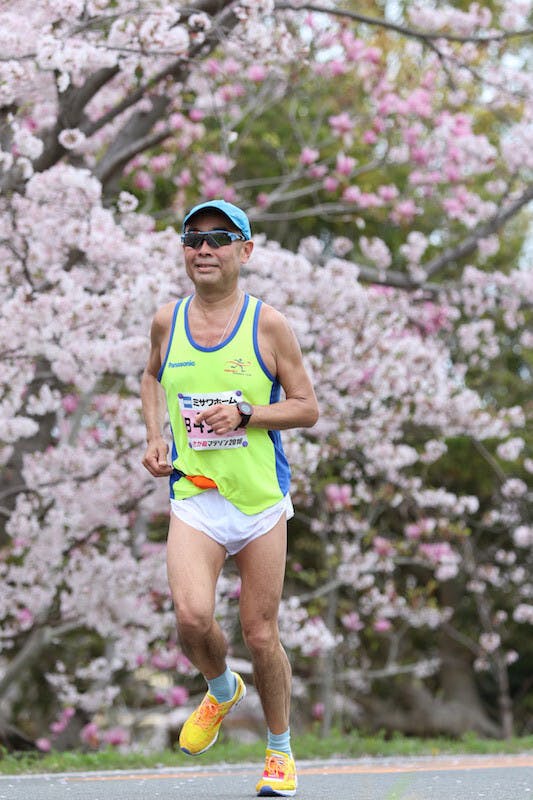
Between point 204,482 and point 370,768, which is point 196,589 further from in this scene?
point 370,768

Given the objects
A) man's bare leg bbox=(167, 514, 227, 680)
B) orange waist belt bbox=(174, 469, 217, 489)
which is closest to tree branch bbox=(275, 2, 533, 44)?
orange waist belt bbox=(174, 469, 217, 489)

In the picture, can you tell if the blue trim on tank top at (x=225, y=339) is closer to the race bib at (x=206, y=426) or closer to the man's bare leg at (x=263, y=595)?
the race bib at (x=206, y=426)

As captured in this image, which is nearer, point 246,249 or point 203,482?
point 203,482

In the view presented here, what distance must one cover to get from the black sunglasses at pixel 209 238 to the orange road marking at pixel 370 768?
260 centimetres

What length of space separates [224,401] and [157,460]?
12.9 inches

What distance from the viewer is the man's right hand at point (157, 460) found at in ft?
15.4

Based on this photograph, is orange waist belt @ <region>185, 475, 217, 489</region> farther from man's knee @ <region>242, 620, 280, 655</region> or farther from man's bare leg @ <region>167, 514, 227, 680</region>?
man's knee @ <region>242, 620, 280, 655</region>

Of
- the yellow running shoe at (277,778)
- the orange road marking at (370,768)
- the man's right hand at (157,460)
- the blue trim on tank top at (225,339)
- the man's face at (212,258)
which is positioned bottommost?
the orange road marking at (370,768)

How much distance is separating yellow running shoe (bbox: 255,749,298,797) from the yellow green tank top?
92cm

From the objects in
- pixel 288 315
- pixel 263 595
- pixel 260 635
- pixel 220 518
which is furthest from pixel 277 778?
pixel 288 315

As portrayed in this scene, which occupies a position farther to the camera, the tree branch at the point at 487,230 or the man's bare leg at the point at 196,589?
the tree branch at the point at 487,230

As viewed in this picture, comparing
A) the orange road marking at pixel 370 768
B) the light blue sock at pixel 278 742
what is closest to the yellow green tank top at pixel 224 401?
the light blue sock at pixel 278 742

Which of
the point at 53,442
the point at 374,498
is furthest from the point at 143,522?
the point at 374,498

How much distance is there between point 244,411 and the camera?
14.8 feet
